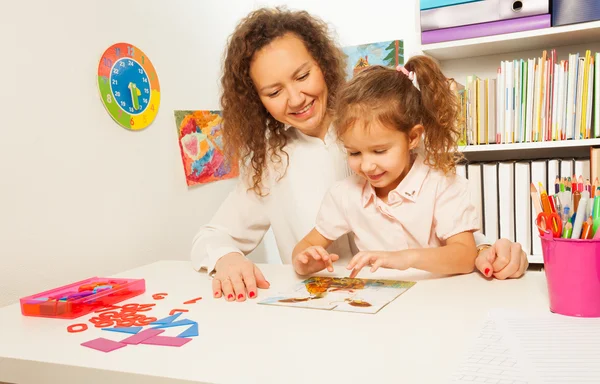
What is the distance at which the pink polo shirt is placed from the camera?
1.09 m

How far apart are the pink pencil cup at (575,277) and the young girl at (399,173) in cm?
25

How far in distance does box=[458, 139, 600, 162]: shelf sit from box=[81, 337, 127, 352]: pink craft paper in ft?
4.60

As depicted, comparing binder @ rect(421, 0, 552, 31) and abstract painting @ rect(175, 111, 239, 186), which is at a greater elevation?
binder @ rect(421, 0, 552, 31)

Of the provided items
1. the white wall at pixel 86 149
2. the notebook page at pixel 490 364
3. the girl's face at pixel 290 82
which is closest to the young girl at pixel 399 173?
the girl's face at pixel 290 82

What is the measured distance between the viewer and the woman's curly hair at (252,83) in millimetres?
1328

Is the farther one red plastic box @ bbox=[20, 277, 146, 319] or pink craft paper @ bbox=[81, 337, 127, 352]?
red plastic box @ bbox=[20, 277, 146, 319]

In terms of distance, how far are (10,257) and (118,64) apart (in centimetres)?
64

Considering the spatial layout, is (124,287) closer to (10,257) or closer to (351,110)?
(10,257)

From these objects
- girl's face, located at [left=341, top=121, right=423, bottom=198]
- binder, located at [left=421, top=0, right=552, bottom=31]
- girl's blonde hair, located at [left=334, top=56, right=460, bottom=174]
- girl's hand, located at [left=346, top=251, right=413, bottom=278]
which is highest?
binder, located at [left=421, top=0, right=552, bottom=31]

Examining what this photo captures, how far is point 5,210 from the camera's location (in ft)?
3.83

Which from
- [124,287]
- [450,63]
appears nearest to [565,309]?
[124,287]

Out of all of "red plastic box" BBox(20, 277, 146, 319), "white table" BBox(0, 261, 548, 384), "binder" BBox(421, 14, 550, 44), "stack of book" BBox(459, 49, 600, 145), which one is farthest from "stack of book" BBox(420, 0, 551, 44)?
"red plastic box" BBox(20, 277, 146, 319)

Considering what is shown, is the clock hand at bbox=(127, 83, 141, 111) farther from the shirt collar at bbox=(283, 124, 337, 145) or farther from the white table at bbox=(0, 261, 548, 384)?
the white table at bbox=(0, 261, 548, 384)

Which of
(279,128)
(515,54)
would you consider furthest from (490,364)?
(515,54)
